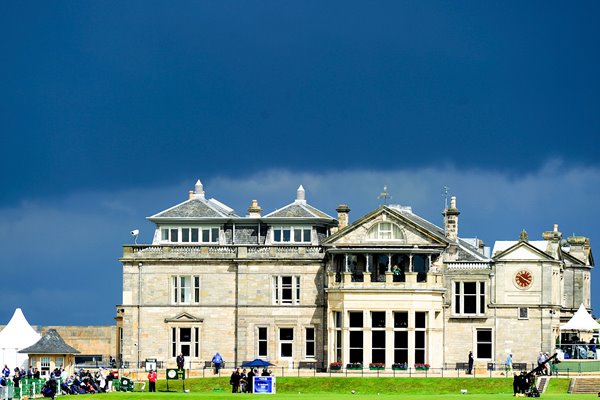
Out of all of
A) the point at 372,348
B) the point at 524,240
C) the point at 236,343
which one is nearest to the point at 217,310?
the point at 236,343

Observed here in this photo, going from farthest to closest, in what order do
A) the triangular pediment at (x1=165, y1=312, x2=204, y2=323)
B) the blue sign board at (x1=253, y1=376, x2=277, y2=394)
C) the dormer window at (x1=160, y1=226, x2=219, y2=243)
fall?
the dormer window at (x1=160, y1=226, x2=219, y2=243) < the triangular pediment at (x1=165, y1=312, x2=204, y2=323) < the blue sign board at (x1=253, y1=376, x2=277, y2=394)

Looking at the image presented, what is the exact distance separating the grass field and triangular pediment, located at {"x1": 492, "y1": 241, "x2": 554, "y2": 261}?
10.9 metres

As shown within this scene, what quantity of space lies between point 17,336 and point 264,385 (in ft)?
53.5

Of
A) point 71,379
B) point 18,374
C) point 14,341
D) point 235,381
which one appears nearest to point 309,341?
point 235,381

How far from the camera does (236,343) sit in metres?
100

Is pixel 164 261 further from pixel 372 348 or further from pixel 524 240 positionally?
pixel 524 240

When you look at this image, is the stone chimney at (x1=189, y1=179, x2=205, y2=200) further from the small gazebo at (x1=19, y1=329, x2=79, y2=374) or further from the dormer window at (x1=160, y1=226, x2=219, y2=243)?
the small gazebo at (x1=19, y1=329, x2=79, y2=374)

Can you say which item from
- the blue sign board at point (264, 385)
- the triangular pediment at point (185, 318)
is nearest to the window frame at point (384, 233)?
the triangular pediment at point (185, 318)

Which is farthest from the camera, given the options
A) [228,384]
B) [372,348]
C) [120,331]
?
[120,331]

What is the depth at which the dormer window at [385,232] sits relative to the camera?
320 ft

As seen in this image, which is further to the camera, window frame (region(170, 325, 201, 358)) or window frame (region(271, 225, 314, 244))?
window frame (region(271, 225, 314, 244))

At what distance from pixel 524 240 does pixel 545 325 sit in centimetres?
475

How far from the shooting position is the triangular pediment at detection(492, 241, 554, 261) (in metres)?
98.0

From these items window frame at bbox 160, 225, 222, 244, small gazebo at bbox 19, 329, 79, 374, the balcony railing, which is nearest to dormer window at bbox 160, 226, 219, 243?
window frame at bbox 160, 225, 222, 244
